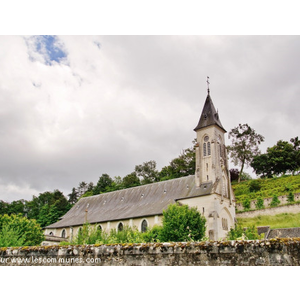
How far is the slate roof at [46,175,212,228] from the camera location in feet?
116

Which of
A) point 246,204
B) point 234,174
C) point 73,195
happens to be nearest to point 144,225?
point 246,204

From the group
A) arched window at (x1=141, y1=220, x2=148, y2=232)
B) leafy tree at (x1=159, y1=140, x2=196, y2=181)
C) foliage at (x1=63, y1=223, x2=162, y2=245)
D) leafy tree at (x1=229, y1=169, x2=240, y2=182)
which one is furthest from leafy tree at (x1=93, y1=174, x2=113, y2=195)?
foliage at (x1=63, y1=223, x2=162, y2=245)

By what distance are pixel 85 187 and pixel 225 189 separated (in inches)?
1855

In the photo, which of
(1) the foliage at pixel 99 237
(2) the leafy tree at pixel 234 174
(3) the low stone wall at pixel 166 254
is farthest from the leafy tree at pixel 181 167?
(3) the low stone wall at pixel 166 254

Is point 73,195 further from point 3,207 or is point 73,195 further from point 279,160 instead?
point 279,160

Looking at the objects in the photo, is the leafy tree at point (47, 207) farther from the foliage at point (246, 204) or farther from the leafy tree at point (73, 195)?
the foliage at point (246, 204)

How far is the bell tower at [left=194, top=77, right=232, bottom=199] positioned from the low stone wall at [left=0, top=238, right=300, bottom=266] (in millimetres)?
24486

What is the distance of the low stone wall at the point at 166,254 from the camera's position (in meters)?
7.98

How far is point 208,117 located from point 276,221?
45.0ft

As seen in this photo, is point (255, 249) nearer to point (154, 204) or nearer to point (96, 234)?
point (96, 234)

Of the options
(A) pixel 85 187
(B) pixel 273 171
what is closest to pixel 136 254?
(B) pixel 273 171

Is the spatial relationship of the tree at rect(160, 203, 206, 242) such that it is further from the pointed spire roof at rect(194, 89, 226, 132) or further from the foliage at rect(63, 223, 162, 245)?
the pointed spire roof at rect(194, 89, 226, 132)

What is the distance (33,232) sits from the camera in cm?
2908

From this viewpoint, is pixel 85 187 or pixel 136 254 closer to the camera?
pixel 136 254
